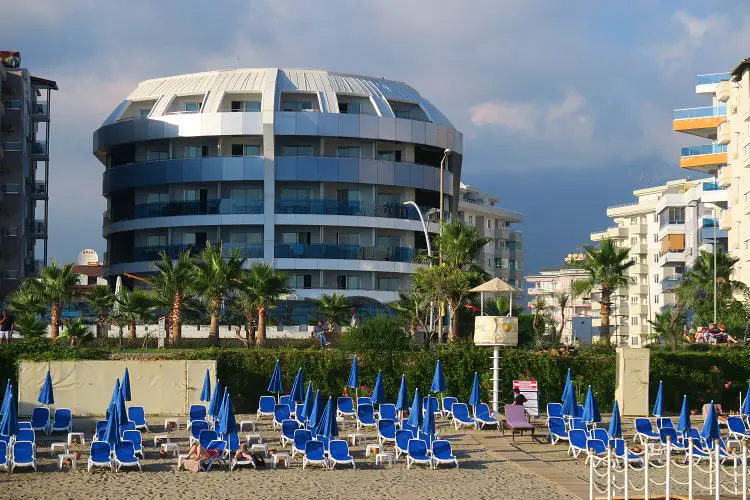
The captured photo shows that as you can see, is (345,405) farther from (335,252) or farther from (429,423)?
(335,252)

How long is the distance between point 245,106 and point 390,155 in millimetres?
9949

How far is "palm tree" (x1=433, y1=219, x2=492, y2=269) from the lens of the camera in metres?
50.3

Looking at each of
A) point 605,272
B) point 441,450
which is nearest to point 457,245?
point 605,272

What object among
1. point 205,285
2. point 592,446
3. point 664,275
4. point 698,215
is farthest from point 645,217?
point 592,446

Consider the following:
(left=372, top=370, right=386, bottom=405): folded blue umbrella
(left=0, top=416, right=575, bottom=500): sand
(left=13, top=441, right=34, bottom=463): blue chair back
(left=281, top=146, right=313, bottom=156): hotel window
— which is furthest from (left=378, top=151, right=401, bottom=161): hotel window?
(left=13, top=441, right=34, bottom=463): blue chair back

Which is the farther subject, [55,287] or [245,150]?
[245,150]

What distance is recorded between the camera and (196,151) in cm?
7919

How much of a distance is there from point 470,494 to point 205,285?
96.6ft

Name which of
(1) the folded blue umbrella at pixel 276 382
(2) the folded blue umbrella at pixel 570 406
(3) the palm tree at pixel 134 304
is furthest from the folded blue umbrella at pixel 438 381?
(3) the palm tree at pixel 134 304

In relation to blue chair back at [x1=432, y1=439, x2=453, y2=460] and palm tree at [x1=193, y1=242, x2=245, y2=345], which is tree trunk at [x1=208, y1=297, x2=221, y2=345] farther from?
blue chair back at [x1=432, y1=439, x2=453, y2=460]

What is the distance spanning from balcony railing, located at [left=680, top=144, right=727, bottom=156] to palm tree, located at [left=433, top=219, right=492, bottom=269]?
3642cm

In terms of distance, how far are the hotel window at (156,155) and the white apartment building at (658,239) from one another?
32.3 metres

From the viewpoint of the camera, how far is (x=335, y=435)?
3019 centimetres

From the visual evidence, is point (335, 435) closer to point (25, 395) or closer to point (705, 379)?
point (25, 395)
